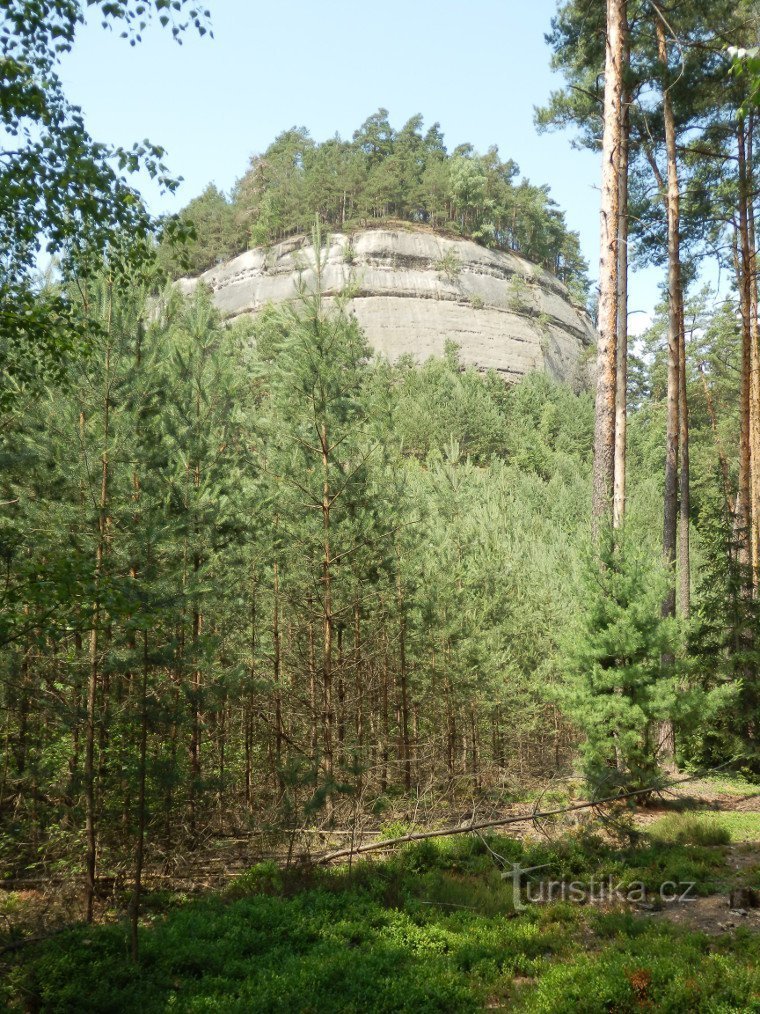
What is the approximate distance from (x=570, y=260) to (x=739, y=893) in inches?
3445

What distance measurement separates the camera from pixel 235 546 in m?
13.6

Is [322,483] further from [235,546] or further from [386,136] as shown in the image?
[386,136]

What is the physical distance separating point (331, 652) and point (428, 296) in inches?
2555

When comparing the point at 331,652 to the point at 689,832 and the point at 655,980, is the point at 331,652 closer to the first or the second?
the point at 689,832

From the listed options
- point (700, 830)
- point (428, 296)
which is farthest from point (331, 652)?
point (428, 296)

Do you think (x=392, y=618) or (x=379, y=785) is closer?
(x=379, y=785)

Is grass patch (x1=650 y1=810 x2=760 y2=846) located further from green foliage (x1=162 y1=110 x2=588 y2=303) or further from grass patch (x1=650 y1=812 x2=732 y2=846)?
green foliage (x1=162 y1=110 x2=588 y2=303)

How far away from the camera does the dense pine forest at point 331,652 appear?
6348mm

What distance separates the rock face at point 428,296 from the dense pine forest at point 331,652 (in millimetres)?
50310

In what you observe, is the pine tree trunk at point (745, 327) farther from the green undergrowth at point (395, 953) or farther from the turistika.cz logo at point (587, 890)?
the green undergrowth at point (395, 953)

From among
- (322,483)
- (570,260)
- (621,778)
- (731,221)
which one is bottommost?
(621,778)

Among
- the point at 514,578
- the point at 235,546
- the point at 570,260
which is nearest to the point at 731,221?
the point at 514,578

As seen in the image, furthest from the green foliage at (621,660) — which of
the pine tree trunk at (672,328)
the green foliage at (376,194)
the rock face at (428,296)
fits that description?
the green foliage at (376,194)

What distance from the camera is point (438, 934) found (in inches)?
292
